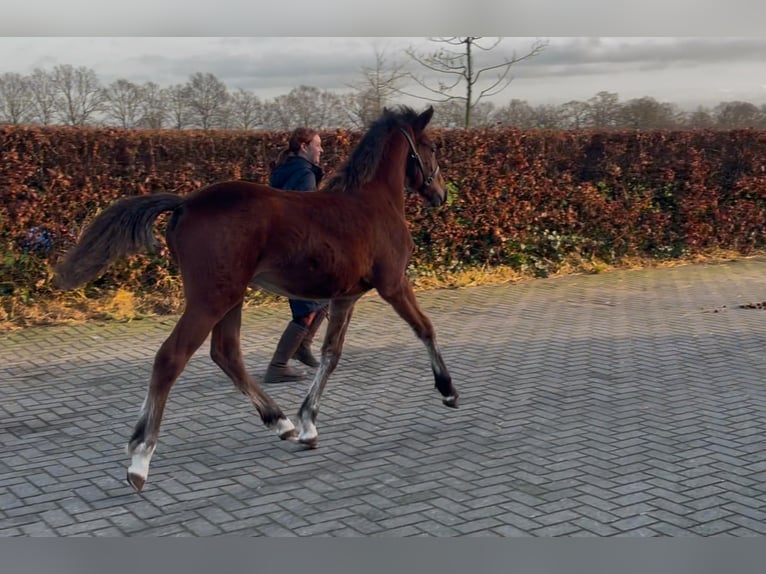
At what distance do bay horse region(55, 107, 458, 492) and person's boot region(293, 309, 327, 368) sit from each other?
1423mm

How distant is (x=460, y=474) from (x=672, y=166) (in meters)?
10.3

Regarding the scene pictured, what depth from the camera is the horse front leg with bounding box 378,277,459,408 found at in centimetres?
586

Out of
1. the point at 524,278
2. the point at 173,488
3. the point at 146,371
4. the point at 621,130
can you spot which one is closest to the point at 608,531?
the point at 173,488

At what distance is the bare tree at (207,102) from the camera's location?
10.7 meters

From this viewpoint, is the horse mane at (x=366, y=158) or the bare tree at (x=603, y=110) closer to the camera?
the horse mane at (x=366, y=158)

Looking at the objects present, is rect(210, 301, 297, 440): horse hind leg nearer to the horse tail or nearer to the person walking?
the horse tail

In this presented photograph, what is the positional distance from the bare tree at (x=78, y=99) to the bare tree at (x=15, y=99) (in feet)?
1.05

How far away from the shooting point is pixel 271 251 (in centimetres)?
520

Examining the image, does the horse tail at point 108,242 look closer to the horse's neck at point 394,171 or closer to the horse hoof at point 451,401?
the horse's neck at point 394,171

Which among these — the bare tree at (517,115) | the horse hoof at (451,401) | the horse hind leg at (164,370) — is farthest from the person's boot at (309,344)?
the bare tree at (517,115)

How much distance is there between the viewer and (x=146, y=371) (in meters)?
7.58

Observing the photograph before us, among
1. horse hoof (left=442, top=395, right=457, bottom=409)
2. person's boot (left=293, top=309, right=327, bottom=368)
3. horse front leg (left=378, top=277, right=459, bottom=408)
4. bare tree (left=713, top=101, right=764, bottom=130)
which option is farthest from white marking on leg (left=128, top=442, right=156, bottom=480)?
bare tree (left=713, top=101, right=764, bottom=130)

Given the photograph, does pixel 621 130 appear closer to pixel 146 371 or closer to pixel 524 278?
pixel 524 278

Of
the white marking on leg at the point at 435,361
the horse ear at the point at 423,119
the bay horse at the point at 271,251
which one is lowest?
the white marking on leg at the point at 435,361
